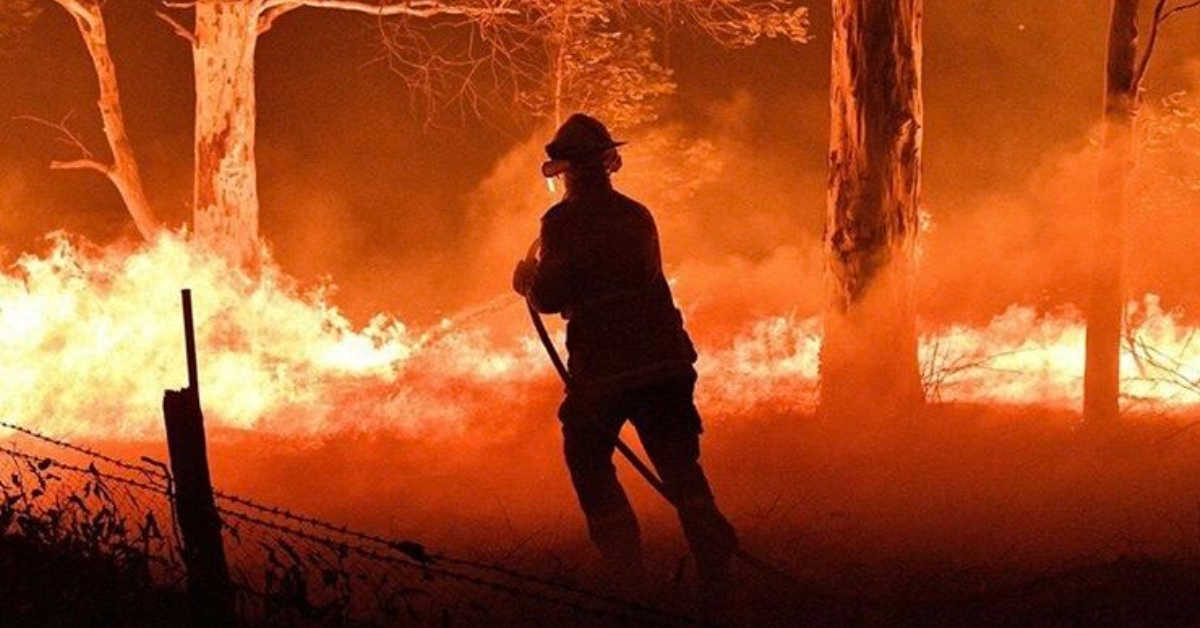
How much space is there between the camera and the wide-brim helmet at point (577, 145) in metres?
5.95

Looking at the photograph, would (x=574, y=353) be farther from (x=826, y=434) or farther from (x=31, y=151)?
(x=31, y=151)

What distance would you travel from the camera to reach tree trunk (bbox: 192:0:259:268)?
46.9ft

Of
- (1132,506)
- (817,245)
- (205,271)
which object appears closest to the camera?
(1132,506)

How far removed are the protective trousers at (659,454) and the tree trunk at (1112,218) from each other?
3.93 m

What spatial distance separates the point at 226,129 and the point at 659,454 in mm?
10033

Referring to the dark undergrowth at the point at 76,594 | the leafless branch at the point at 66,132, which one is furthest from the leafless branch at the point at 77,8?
the dark undergrowth at the point at 76,594

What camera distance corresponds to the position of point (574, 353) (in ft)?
19.6

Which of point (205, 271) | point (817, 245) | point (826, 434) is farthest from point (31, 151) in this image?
point (826, 434)

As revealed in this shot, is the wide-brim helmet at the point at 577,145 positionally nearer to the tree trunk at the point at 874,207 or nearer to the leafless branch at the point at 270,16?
the tree trunk at the point at 874,207

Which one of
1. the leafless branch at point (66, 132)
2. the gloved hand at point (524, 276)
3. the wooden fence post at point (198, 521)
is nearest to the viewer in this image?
the wooden fence post at point (198, 521)

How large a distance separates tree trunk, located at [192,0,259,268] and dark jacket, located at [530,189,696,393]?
9410 mm

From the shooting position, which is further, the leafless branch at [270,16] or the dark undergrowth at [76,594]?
the leafless branch at [270,16]

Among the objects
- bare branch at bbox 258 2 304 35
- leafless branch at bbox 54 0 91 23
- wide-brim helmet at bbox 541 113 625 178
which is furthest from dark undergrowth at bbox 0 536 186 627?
leafless branch at bbox 54 0 91 23

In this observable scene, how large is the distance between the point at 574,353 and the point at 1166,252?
13649mm
